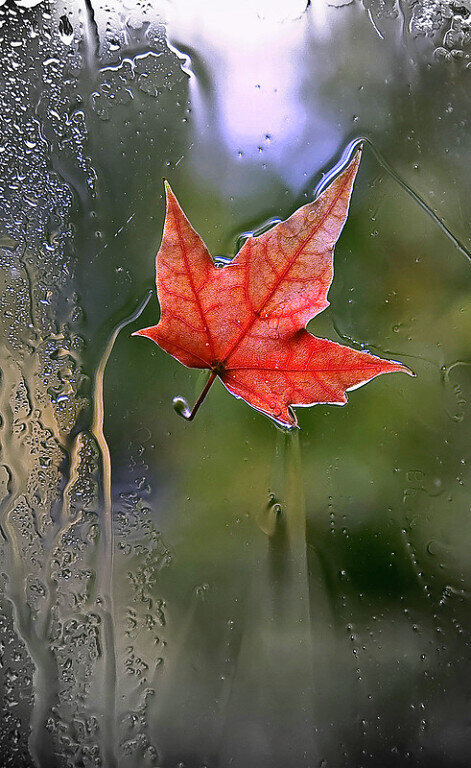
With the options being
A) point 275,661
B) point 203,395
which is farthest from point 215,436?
point 275,661

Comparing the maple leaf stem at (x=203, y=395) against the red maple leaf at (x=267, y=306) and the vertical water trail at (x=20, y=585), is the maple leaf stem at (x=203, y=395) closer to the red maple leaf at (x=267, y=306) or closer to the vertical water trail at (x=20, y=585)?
the red maple leaf at (x=267, y=306)

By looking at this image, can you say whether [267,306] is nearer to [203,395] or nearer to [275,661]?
[203,395]

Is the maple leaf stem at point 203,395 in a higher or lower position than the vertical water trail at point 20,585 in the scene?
higher

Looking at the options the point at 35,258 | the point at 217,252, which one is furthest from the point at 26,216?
the point at 217,252

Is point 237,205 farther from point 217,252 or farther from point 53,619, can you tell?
point 53,619

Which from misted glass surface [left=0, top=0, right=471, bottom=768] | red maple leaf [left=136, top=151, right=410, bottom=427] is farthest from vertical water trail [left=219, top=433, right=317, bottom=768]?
red maple leaf [left=136, top=151, right=410, bottom=427]

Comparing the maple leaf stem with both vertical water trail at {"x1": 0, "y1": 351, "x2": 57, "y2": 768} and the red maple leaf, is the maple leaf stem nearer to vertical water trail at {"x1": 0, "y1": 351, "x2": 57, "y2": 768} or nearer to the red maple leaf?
the red maple leaf

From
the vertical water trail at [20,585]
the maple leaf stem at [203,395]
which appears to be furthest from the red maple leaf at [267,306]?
the vertical water trail at [20,585]

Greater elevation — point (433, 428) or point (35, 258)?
point (35, 258)

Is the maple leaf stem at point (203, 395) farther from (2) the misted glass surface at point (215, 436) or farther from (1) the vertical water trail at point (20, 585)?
(1) the vertical water trail at point (20, 585)
